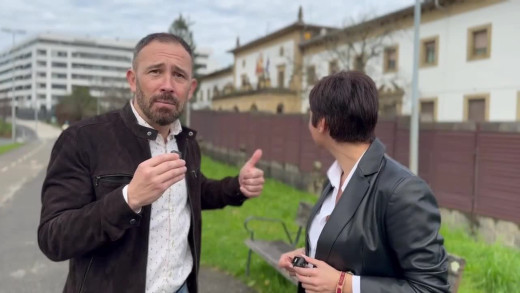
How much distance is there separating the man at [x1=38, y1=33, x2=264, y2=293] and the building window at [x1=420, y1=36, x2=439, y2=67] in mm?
23753

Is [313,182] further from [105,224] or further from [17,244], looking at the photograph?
[105,224]

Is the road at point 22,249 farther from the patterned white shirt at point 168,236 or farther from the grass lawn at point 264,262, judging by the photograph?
the patterned white shirt at point 168,236

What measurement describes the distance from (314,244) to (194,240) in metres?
0.71

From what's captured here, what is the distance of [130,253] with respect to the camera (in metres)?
1.98

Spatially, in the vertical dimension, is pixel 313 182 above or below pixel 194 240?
below

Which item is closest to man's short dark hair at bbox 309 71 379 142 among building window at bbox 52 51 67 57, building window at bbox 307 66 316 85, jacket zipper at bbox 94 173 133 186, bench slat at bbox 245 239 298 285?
jacket zipper at bbox 94 173 133 186

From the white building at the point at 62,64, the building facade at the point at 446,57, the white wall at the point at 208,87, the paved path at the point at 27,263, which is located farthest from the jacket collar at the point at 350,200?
the white building at the point at 62,64

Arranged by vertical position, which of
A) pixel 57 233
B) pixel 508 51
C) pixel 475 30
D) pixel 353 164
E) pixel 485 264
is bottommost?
pixel 485 264

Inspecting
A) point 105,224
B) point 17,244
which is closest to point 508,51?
point 17,244

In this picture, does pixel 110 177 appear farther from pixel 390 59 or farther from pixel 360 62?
pixel 390 59

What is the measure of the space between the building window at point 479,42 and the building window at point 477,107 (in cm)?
189

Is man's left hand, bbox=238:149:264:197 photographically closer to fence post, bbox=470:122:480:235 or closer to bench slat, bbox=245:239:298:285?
bench slat, bbox=245:239:298:285

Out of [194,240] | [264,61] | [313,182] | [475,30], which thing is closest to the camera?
[194,240]

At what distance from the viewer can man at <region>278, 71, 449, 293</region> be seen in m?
1.59
